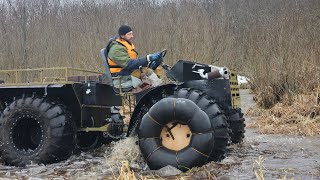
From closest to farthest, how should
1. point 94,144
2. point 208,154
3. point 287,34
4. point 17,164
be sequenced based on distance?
point 208,154 < point 17,164 < point 94,144 < point 287,34

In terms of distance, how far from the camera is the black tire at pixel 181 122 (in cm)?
558

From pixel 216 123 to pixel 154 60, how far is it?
57.3 inches

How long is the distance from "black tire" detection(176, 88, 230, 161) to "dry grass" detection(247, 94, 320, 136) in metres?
3.96

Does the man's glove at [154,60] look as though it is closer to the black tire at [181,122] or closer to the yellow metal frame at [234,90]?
the black tire at [181,122]

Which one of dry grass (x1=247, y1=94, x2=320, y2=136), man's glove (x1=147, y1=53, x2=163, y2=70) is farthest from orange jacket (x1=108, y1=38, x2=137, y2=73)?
dry grass (x1=247, y1=94, x2=320, y2=136)

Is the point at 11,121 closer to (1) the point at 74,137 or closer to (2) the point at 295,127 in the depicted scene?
(1) the point at 74,137

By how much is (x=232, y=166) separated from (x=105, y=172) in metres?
1.54

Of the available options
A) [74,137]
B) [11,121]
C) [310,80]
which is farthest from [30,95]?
[310,80]

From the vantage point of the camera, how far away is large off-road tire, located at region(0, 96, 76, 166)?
6590mm

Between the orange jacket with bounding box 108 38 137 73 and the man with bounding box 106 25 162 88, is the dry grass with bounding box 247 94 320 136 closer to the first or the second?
the man with bounding box 106 25 162 88

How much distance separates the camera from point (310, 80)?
467 inches

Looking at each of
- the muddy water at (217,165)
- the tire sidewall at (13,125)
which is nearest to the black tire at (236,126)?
the muddy water at (217,165)

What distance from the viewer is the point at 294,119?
34.4 feet

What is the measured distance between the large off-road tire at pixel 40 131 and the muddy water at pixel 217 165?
0.16m
